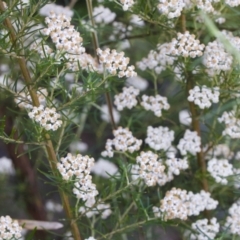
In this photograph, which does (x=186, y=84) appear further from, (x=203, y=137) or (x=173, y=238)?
(x=173, y=238)

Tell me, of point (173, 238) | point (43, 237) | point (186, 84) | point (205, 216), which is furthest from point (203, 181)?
point (43, 237)

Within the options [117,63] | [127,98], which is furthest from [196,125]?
[117,63]

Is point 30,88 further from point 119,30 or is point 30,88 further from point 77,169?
point 119,30

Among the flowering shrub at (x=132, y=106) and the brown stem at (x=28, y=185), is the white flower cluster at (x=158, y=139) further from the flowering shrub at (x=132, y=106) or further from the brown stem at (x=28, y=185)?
the brown stem at (x=28, y=185)

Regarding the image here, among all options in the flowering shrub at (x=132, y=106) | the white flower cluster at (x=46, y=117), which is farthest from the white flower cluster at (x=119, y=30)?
the white flower cluster at (x=46, y=117)

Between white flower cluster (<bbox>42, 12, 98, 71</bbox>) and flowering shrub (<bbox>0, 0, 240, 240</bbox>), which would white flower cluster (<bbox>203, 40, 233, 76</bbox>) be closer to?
flowering shrub (<bbox>0, 0, 240, 240</bbox>)

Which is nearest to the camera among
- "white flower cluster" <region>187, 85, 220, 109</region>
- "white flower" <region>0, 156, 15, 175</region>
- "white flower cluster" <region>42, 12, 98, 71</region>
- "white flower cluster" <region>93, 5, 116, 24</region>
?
"white flower cluster" <region>42, 12, 98, 71</region>

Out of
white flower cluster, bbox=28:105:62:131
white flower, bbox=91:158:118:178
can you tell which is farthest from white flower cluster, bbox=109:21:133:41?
white flower cluster, bbox=28:105:62:131
